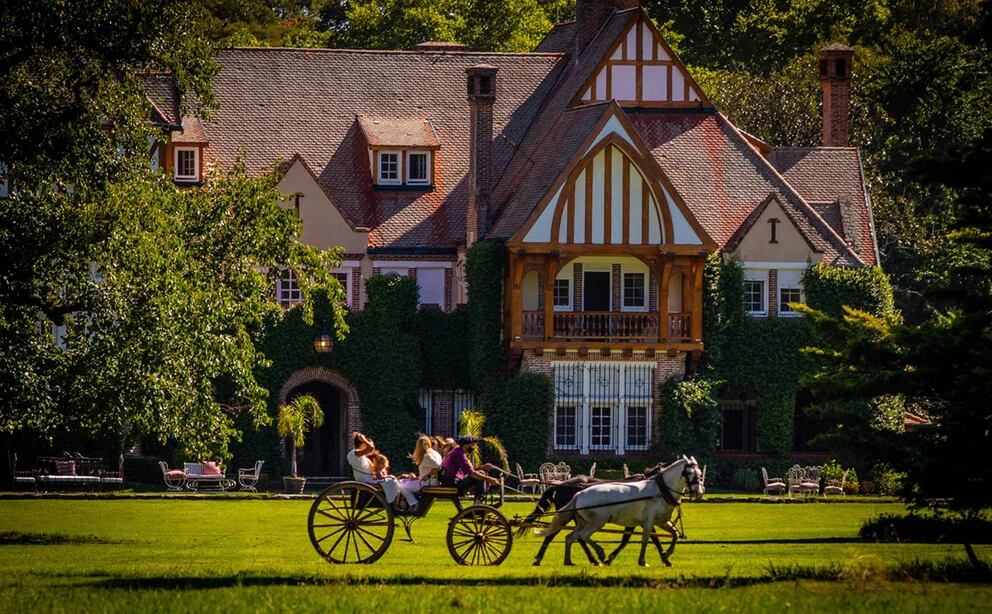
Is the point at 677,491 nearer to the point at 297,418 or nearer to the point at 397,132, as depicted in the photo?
the point at 297,418

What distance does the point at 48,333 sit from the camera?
38688 millimetres

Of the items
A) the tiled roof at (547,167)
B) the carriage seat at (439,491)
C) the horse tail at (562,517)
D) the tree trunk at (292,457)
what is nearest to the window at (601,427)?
the tiled roof at (547,167)

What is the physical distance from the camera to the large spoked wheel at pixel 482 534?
29406mm

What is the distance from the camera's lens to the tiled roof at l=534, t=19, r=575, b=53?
66875mm

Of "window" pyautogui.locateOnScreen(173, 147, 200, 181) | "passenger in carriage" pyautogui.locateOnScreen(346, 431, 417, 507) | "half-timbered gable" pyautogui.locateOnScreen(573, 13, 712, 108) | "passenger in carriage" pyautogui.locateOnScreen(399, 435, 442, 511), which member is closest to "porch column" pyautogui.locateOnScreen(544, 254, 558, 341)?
"half-timbered gable" pyautogui.locateOnScreen(573, 13, 712, 108)

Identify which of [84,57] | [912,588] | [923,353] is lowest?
[912,588]

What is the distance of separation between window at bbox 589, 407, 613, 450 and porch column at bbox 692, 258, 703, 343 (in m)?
2.94

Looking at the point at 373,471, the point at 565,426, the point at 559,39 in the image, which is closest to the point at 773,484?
the point at 565,426

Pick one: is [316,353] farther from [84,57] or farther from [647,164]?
[84,57]

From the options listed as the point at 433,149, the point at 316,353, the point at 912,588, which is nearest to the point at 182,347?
the point at 912,588

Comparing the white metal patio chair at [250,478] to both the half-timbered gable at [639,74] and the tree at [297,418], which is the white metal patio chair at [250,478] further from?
the half-timbered gable at [639,74]

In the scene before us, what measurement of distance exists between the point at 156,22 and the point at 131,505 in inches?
455

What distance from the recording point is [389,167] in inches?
2459

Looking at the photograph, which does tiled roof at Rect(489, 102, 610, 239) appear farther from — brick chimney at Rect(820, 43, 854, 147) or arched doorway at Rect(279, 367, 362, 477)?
brick chimney at Rect(820, 43, 854, 147)
